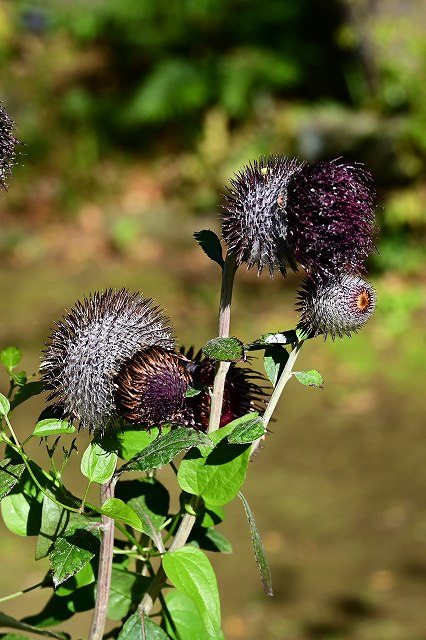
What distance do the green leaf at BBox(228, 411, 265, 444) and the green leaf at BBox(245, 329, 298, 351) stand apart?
0.09 metres

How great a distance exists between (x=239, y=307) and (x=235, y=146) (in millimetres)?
2191

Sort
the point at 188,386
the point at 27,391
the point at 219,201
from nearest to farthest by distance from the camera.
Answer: the point at 188,386, the point at 27,391, the point at 219,201

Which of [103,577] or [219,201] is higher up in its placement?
[219,201]

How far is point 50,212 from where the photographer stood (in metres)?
8.97

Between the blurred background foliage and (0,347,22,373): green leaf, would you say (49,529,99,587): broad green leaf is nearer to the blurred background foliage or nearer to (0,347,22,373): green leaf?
(0,347,22,373): green leaf

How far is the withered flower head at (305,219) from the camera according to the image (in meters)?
1.11

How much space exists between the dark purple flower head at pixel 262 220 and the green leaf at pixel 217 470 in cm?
20

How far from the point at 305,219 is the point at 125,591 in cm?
55

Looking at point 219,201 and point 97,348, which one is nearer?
point 97,348

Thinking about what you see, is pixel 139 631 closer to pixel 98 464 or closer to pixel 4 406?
pixel 98 464

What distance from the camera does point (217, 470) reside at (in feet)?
3.68

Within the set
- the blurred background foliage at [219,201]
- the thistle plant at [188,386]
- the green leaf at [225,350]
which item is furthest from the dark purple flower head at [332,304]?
the blurred background foliage at [219,201]

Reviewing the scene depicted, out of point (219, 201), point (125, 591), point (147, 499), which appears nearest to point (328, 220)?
point (147, 499)

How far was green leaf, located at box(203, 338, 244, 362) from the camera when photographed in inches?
41.4
